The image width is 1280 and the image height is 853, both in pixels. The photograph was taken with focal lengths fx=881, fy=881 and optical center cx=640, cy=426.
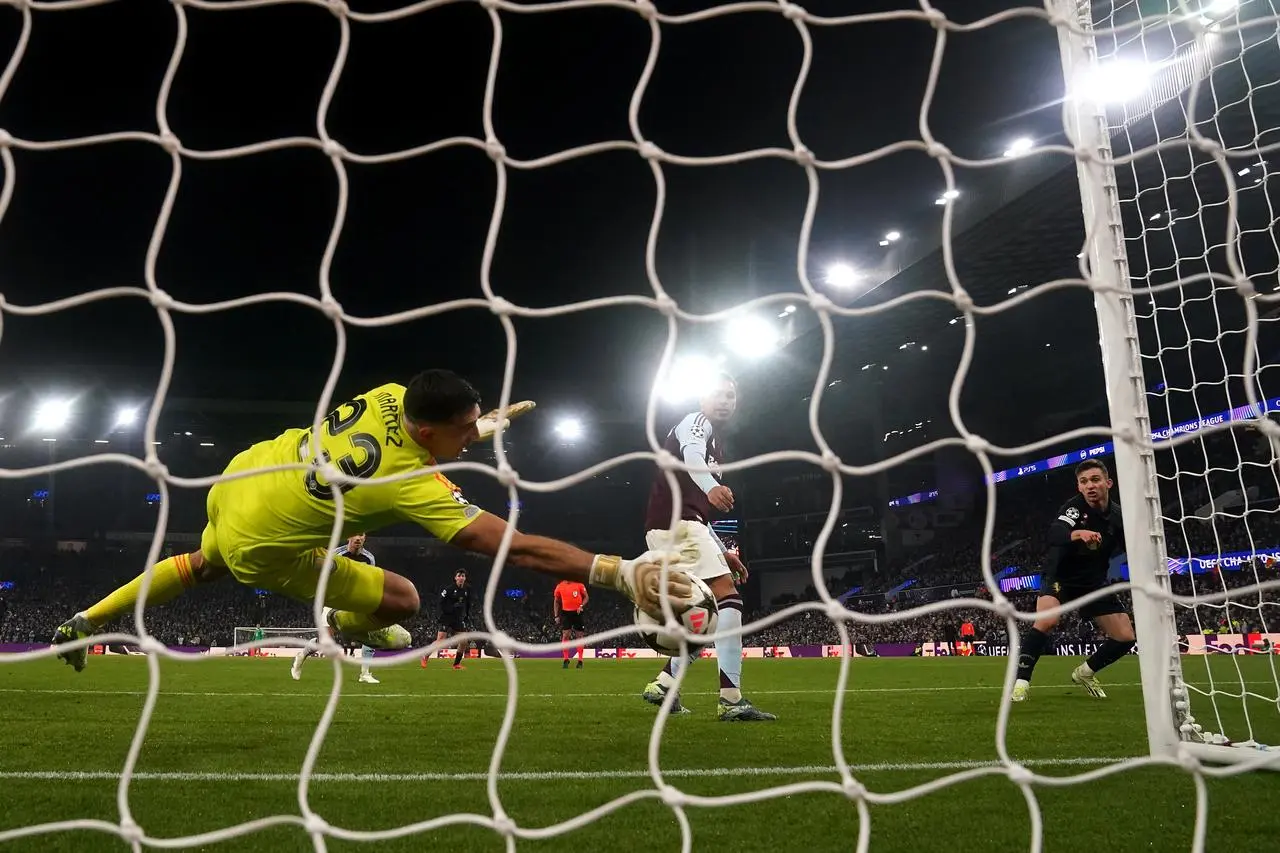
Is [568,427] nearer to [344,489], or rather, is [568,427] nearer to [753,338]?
[753,338]

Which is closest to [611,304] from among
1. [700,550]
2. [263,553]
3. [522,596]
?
[263,553]

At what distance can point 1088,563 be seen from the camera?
19.0 feet

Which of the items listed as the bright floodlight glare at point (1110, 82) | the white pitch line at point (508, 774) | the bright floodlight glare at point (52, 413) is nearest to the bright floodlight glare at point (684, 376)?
the bright floodlight glare at point (1110, 82)

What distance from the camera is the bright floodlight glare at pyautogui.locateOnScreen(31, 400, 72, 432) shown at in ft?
83.3

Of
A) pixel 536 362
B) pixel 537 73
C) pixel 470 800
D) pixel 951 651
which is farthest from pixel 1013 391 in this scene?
pixel 470 800

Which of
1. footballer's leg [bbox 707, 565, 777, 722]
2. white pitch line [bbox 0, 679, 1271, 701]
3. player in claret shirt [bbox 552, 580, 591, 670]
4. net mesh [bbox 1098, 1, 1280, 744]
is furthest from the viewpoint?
player in claret shirt [bbox 552, 580, 591, 670]

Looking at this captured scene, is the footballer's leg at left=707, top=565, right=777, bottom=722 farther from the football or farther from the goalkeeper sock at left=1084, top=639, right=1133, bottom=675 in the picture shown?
the goalkeeper sock at left=1084, top=639, right=1133, bottom=675

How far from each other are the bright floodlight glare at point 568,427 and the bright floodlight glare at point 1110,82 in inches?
981

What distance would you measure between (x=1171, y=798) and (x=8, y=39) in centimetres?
1291

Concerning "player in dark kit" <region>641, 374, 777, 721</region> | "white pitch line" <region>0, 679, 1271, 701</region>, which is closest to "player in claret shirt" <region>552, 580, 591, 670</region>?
"white pitch line" <region>0, 679, 1271, 701</region>

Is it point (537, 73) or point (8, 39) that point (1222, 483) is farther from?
point (8, 39)

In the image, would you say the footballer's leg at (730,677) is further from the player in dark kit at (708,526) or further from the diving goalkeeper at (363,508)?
the diving goalkeeper at (363,508)

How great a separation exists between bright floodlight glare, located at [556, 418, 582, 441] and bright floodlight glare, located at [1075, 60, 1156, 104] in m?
24.9

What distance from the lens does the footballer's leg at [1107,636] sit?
5.58 meters
